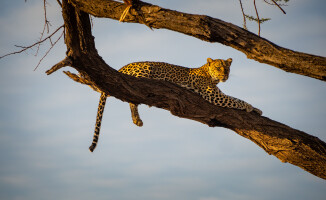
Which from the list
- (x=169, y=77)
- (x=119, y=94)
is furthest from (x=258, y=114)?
(x=119, y=94)

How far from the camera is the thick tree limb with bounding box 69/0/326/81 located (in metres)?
4.55

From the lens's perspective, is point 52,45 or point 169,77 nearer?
point 52,45

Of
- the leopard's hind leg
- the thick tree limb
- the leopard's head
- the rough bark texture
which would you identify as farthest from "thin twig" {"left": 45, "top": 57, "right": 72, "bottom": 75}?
the leopard's head

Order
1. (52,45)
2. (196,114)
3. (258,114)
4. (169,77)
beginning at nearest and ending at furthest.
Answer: (52,45) < (196,114) < (258,114) < (169,77)

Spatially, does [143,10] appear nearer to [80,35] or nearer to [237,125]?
[80,35]

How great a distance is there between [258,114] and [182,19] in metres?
3.22

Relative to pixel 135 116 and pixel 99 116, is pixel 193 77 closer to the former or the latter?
pixel 135 116

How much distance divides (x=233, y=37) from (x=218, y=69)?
3772 mm

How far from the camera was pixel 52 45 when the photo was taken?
5910mm

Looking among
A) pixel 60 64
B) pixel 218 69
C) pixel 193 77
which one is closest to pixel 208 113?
pixel 193 77

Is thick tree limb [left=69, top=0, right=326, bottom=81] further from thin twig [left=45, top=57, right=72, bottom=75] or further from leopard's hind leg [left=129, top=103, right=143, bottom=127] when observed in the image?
leopard's hind leg [left=129, top=103, right=143, bottom=127]

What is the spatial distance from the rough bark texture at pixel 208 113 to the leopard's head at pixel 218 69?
1.61m

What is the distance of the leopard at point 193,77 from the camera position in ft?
24.1

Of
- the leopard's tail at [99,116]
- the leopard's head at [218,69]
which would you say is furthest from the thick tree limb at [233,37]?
the leopard's head at [218,69]
